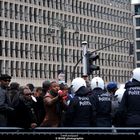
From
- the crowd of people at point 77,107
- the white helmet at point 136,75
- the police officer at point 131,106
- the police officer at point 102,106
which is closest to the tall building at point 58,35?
the crowd of people at point 77,107

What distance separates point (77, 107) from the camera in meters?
11.0

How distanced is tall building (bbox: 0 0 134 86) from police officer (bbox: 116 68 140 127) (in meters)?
72.0

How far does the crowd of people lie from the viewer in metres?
10.7

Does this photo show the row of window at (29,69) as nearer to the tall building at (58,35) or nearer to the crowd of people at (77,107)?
the tall building at (58,35)

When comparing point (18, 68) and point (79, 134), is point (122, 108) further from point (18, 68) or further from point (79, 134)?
point (18, 68)

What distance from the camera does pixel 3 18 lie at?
314 ft

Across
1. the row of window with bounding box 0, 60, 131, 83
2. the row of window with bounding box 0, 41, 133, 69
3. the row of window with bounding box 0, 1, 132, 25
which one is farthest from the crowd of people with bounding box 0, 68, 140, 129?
the row of window with bounding box 0, 1, 132, 25

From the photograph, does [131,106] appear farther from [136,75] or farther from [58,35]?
[58,35]

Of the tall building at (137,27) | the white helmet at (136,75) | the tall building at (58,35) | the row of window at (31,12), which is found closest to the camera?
the white helmet at (136,75)

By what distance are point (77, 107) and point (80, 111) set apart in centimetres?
8

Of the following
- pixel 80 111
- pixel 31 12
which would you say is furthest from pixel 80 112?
pixel 31 12

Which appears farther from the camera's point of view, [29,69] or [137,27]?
[137,27]

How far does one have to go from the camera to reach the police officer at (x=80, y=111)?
10914 millimetres

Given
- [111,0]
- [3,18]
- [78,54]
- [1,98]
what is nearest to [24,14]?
[3,18]
